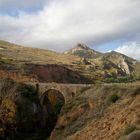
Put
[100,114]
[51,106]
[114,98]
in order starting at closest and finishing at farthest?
[100,114] < [114,98] < [51,106]

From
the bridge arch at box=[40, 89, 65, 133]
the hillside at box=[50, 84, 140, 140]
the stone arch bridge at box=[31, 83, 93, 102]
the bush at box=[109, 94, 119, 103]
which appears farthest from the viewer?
the bridge arch at box=[40, 89, 65, 133]

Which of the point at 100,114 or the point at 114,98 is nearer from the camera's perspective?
the point at 100,114

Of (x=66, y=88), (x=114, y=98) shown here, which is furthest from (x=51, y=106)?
(x=114, y=98)

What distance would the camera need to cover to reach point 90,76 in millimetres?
171875

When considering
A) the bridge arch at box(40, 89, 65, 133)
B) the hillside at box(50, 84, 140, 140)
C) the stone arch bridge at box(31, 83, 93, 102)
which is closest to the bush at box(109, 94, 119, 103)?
the hillside at box(50, 84, 140, 140)

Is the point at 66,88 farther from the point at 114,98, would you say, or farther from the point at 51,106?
the point at 114,98

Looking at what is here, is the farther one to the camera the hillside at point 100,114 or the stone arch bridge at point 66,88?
the stone arch bridge at point 66,88

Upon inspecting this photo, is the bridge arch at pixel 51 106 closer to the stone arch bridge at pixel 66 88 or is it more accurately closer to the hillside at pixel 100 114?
the stone arch bridge at pixel 66 88

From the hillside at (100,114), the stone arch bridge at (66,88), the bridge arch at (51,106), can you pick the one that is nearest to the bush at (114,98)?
the hillside at (100,114)

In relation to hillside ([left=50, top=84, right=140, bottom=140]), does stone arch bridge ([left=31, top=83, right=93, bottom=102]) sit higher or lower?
higher

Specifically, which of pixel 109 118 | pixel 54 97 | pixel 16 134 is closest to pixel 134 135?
pixel 109 118

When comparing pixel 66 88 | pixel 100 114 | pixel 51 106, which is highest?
pixel 66 88

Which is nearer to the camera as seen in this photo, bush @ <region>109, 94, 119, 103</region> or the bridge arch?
bush @ <region>109, 94, 119, 103</region>

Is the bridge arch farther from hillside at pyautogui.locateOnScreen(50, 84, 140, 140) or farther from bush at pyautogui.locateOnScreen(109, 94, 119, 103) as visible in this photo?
bush at pyautogui.locateOnScreen(109, 94, 119, 103)
